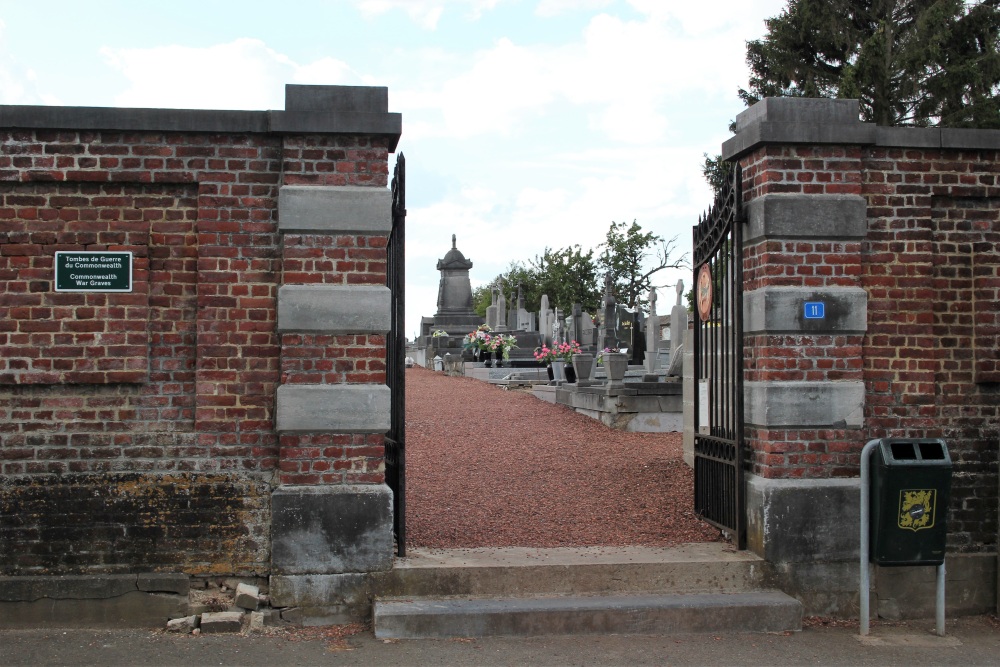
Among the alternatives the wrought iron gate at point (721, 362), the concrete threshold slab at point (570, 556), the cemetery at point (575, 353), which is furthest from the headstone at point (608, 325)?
the concrete threshold slab at point (570, 556)

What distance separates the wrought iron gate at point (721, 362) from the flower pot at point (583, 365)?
8.62 metres

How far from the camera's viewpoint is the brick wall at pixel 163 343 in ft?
21.4

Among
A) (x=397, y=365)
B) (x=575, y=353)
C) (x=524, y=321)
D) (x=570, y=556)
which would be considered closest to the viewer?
(x=397, y=365)

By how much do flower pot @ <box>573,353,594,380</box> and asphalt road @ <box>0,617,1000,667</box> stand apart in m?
10.8

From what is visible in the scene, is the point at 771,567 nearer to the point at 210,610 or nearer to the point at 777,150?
the point at 777,150

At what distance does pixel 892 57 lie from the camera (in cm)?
2761

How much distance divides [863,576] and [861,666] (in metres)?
0.75

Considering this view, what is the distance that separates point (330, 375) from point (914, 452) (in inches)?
149

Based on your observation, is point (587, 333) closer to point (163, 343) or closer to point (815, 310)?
point (815, 310)

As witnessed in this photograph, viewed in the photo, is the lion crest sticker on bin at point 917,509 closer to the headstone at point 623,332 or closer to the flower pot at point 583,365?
the flower pot at point 583,365

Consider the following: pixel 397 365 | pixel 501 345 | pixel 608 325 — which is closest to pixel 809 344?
pixel 397 365

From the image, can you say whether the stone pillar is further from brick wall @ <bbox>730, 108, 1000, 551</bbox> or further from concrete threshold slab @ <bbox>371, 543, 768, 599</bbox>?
brick wall @ <bbox>730, 108, 1000, 551</bbox>

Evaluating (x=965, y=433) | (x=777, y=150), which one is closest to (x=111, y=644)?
(x=777, y=150)

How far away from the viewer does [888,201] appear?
716cm
